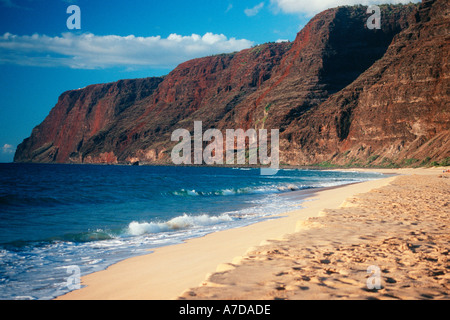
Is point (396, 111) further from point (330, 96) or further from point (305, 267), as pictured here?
point (305, 267)

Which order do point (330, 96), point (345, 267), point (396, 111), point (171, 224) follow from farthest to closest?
point (330, 96) → point (396, 111) → point (171, 224) → point (345, 267)

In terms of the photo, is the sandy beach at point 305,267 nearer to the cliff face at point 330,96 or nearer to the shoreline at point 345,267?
the shoreline at point 345,267

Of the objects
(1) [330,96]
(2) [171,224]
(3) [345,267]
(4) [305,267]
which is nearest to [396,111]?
(1) [330,96]

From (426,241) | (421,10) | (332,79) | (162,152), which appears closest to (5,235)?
(426,241)

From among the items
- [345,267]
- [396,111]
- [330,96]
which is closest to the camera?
[345,267]

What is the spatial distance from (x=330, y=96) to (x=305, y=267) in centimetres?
11473

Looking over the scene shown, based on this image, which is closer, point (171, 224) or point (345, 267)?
point (345, 267)

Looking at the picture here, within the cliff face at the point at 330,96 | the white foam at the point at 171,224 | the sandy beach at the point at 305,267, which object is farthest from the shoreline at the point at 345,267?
the cliff face at the point at 330,96

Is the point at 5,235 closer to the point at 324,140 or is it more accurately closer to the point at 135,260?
the point at 135,260

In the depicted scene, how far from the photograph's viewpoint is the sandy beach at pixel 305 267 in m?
4.34

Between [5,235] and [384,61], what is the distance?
104301mm

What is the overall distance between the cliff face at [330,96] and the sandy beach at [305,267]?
6500cm

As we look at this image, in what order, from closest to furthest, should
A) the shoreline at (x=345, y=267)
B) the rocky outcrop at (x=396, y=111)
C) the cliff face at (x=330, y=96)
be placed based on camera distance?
the shoreline at (x=345, y=267) < the rocky outcrop at (x=396, y=111) < the cliff face at (x=330, y=96)

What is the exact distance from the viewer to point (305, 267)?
5273 mm
